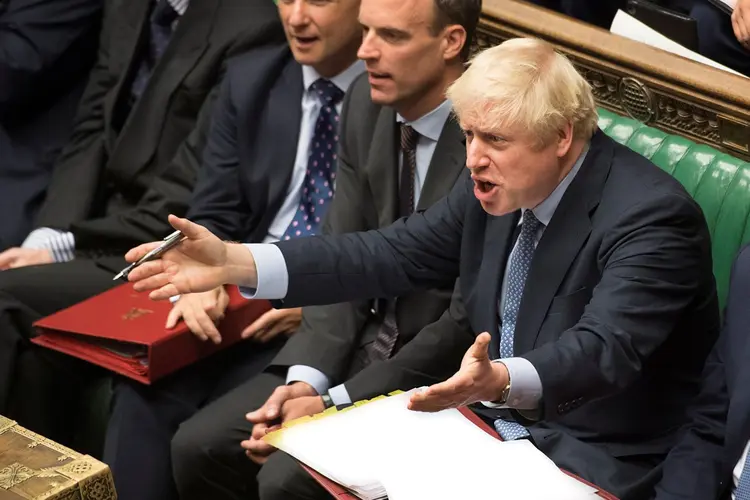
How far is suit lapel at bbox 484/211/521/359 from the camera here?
2.33 metres

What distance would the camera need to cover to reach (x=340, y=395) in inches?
104

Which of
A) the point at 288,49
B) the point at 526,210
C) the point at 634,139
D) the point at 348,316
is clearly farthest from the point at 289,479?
the point at 288,49

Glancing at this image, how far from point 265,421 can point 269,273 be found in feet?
1.31

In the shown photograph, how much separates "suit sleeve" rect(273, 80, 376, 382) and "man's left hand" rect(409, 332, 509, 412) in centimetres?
87

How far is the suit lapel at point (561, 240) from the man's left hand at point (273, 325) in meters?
0.87

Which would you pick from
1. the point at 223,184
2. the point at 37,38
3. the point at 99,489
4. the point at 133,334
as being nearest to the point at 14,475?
the point at 99,489

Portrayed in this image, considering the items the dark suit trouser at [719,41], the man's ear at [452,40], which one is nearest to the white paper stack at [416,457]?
the man's ear at [452,40]

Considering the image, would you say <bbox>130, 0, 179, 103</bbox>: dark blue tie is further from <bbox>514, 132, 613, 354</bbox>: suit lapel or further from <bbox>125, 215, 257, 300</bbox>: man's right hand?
<bbox>514, 132, 613, 354</bbox>: suit lapel

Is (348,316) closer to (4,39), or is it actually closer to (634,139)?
(634,139)

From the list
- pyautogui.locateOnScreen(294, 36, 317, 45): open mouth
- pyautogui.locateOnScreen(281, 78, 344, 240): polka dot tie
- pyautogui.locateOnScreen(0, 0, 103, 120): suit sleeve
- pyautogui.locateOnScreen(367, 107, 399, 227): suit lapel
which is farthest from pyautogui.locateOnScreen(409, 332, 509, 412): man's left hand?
pyautogui.locateOnScreen(0, 0, 103, 120): suit sleeve

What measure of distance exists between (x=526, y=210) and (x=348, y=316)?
0.71 m

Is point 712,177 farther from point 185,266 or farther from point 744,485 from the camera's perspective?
point 185,266

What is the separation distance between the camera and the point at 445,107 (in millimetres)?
2789

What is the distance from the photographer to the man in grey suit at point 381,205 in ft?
8.99
